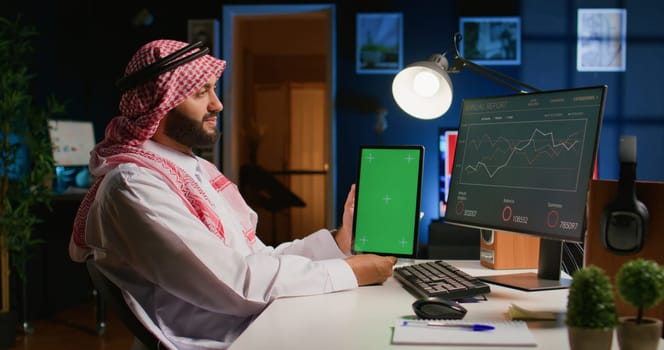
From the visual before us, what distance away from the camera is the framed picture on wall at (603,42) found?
541 centimetres

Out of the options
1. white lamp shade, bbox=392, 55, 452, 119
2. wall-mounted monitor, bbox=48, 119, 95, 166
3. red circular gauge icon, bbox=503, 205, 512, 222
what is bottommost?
red circular gauge icon, bbox=503, 205, 512, 222

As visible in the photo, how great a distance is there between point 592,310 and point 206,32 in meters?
5.07

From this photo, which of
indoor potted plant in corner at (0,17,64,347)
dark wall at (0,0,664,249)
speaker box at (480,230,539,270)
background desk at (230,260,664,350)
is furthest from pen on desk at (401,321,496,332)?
dark wall at (0,0,664,249)

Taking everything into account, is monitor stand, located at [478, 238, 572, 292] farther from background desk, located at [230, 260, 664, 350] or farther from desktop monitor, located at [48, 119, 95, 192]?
desktop monitor, located at [48, 119, 95, 192]

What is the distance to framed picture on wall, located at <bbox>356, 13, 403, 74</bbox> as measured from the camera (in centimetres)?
553

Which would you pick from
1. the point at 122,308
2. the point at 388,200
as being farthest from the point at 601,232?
the point at 122,308

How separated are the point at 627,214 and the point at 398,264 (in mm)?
868

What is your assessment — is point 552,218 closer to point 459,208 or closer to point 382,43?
point 459,208

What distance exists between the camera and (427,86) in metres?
2.44

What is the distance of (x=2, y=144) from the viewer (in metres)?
4.16

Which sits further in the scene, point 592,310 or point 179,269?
point 179,269

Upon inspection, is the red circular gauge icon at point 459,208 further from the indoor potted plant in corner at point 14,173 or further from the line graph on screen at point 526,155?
the indoor potted plant in corner at point 14,173

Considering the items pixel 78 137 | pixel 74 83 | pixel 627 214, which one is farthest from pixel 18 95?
pixel 627 214

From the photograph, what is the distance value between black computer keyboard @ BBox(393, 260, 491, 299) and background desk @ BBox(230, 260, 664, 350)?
0.03 meters
